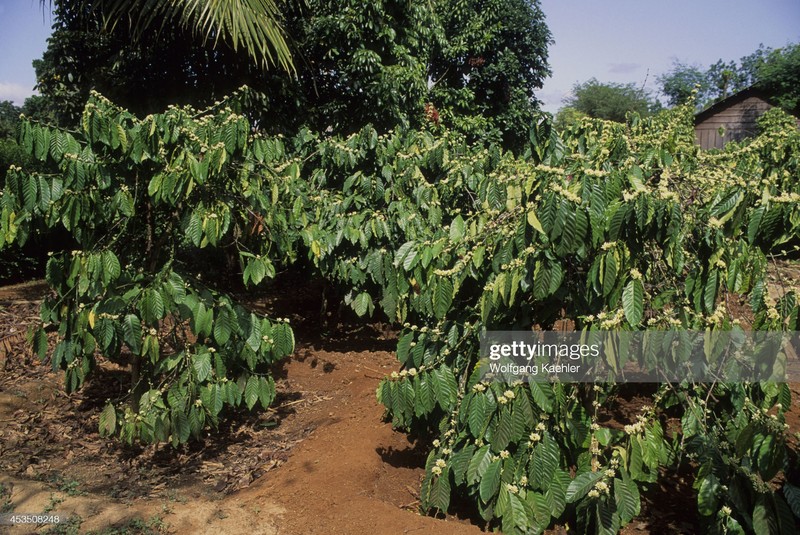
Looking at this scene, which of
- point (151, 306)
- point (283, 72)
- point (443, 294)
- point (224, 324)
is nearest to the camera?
point (443, 294)

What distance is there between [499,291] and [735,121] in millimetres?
14649

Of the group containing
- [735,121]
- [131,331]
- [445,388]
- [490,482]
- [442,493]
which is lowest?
[442,493]

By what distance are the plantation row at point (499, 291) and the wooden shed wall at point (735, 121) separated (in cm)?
1203

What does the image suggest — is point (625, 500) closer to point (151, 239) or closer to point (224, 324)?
point (224, 324)

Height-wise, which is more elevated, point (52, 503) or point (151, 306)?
point (151, 306)

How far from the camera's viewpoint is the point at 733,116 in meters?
15.0

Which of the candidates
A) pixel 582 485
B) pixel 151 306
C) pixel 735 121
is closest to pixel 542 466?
pixel 582 485

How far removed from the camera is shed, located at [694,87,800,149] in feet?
48.3

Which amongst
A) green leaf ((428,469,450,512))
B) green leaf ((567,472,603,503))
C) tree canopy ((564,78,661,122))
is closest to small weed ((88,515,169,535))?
green leaf ((428,469,450,512))

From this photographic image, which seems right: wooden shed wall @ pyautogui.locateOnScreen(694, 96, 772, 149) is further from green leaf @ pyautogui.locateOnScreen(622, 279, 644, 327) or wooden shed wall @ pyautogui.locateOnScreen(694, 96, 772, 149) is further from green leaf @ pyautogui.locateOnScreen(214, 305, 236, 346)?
green leaf @ pyautogui.locateOnScreen(214, 305, 236, 346)

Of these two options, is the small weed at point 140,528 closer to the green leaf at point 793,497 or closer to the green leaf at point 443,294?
Answer: the green leaf at point 443,294

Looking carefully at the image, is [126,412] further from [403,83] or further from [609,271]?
[403,83]

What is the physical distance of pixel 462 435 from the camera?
3.20 meters

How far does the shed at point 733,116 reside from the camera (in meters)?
14.7
